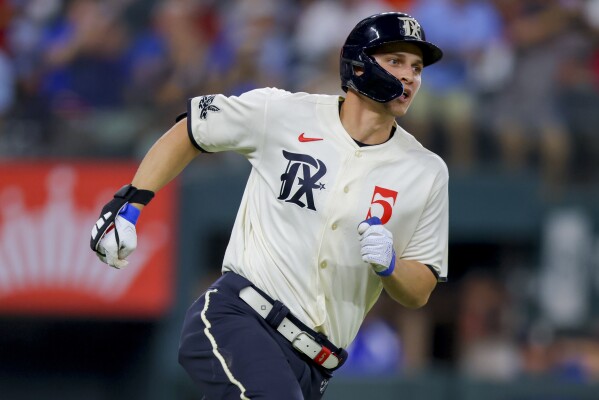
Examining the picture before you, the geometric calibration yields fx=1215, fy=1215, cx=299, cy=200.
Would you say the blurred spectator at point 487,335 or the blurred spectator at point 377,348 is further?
the blurred spectator at point 487,335

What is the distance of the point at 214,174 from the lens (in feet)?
33.1

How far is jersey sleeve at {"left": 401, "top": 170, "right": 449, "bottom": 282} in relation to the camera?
5.21 m

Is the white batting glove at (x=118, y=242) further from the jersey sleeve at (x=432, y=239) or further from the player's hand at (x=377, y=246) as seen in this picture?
the jersey sleeve at (x=432, y=239)

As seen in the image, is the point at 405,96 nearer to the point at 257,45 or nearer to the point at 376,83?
the point at 376,83

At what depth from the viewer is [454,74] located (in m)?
10.6

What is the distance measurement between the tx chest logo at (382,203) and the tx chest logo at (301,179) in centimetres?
23

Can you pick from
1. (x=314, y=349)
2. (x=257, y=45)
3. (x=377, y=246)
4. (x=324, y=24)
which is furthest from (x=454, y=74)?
(x=377, y=246)

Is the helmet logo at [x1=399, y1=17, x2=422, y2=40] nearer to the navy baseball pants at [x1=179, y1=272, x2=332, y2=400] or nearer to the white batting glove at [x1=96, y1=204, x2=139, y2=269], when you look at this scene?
the navy baseball pants at [x1=179, y1=272, x2=332, y2=400]

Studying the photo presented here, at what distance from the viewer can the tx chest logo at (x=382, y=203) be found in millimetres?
5137

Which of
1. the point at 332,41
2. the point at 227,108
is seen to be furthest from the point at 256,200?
the point at 332,41

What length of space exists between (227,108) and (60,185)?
16.3ft

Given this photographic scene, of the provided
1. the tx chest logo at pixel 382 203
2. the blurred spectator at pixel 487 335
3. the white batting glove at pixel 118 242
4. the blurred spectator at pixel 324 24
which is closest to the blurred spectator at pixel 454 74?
the blurred spectator at pixel 324 24

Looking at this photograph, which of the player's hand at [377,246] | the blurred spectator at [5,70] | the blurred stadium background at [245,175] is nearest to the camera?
the player's hand at [377,246]

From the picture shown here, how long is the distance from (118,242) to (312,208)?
0.82 m
